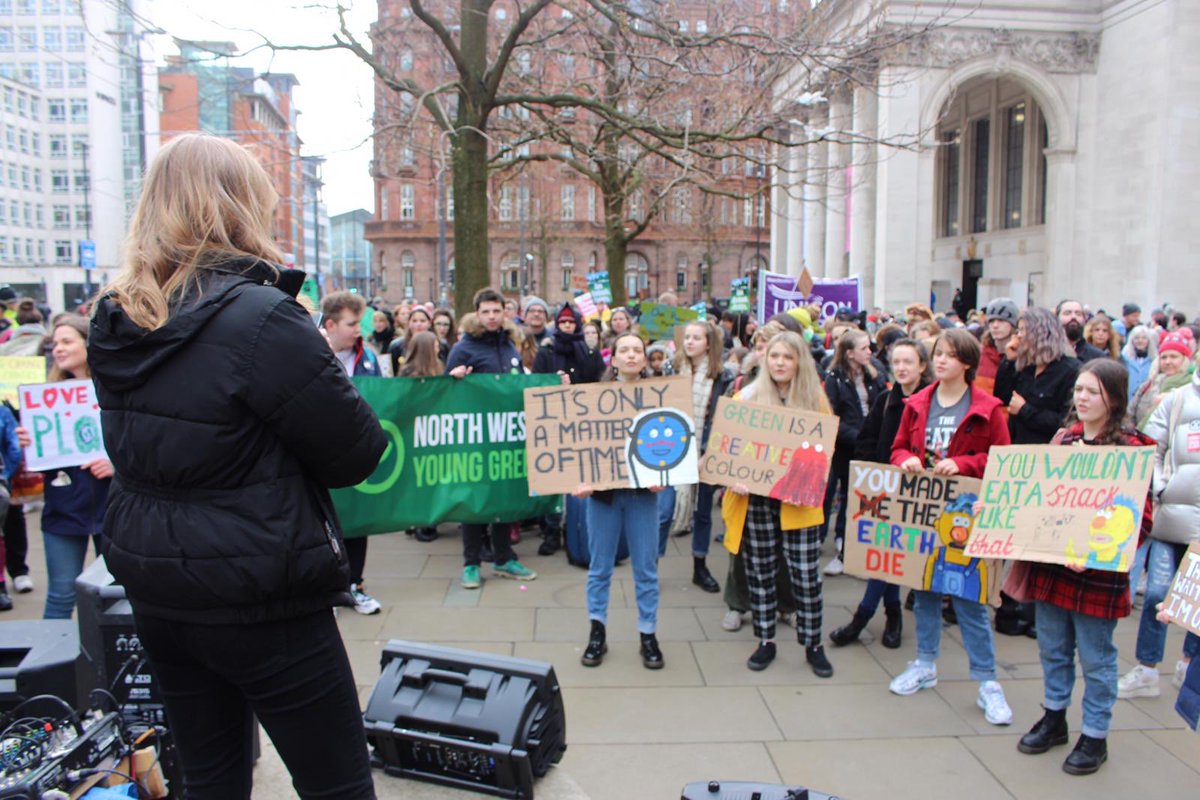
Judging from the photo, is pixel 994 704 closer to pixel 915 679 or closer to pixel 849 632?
pixel 915 679

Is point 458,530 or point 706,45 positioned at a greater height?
point 706,45

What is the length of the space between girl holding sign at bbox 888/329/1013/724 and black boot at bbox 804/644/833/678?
387 millimetres

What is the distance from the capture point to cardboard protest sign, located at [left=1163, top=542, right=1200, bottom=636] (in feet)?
12.3

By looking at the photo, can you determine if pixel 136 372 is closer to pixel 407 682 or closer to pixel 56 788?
pixel 56 788

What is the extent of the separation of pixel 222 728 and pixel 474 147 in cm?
957

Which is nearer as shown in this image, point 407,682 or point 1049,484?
point 407,682

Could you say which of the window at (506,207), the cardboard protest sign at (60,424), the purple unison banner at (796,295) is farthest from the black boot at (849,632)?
the window at (506,207)

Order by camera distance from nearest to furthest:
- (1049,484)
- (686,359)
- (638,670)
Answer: (1049,484), (638,670), (686,359)

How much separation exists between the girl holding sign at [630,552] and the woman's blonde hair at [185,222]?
11.9 feet

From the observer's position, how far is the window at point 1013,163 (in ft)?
127

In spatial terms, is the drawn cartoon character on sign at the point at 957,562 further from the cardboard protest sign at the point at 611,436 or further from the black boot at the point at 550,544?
the black boot at the point at 550,544

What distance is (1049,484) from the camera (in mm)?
4504

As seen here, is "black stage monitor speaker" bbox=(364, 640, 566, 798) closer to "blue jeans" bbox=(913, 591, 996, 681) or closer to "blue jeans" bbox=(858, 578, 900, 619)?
"blue jeans" bbox=(913, 591, 996, 681)

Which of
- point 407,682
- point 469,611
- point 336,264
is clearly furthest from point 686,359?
point 336,264
